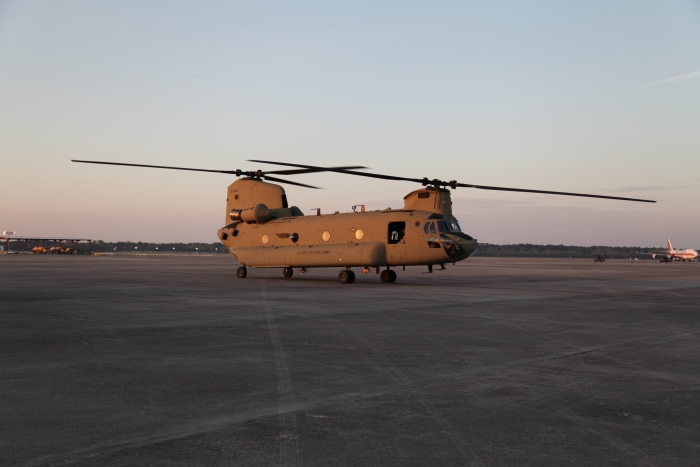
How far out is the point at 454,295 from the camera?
20.0 metres

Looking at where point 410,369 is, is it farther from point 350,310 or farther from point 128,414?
point 350,310

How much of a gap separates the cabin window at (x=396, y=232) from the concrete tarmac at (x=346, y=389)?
1166 centimetres

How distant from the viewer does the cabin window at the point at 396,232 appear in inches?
1015

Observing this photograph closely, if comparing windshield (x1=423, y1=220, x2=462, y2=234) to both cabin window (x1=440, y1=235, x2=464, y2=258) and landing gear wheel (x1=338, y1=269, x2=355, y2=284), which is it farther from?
landing gear wheel (x1=338, y1=269, x2=355, y2=284)

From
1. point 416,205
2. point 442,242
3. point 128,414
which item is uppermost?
point 416,205

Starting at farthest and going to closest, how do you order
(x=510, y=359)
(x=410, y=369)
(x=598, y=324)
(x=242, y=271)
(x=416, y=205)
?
(x=242, y=271) → (x=416, y=205) → (x=598, y=324) → (x=510, y=359) → (x=410, y=369)

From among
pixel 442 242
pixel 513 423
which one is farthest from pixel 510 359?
pixel 442 242

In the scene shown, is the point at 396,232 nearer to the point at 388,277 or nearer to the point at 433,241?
the point at 433,241

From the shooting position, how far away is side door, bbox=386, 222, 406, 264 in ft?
84.5

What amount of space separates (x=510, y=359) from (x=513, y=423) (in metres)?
3.39

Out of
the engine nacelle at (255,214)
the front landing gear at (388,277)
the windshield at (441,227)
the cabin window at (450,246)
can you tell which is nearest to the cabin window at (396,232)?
the windshield at (441,227)

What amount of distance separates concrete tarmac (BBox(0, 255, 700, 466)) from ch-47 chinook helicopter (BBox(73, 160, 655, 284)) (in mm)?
11027

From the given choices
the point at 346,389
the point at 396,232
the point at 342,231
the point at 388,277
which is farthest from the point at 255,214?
the point at 346,389

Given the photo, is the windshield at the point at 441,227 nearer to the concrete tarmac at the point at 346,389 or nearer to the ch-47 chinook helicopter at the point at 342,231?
the ch-47 chinook helicopter at the point at 342,231
